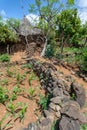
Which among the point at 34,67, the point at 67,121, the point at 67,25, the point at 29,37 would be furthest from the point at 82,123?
the point at 29,37

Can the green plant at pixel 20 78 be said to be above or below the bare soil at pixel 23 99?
above

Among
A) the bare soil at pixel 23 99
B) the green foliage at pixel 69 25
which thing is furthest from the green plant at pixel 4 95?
the green foliage at pixel 69 25

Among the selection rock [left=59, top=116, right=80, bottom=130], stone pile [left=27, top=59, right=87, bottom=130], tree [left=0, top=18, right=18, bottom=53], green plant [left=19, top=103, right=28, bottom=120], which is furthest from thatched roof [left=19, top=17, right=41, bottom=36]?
rock [left=59, top=116, right=80, bottom=130]

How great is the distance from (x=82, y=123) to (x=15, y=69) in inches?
180

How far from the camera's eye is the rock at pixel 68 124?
180 inches

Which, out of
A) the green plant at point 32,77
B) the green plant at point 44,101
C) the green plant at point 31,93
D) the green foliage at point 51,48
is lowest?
the green plant at point 44,101

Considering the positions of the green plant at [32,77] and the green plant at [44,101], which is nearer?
the green plant at [44,101]

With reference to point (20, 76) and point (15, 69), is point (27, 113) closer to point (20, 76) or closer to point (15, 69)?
point (20, 76)

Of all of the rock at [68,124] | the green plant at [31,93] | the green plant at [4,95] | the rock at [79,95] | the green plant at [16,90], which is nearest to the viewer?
the rock at [68,124]

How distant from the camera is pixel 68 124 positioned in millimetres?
4648

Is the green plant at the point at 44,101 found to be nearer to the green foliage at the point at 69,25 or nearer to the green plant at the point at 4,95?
the green plant at the point at 4,95

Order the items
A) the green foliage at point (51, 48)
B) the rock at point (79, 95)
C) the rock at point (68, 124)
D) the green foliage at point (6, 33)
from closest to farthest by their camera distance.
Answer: the rock at point (68, 124) < the rock at point (79, 95) < the green foliage at point (51, 48) < the green foliage at point (6, 33)

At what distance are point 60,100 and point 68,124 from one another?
4.09 feet

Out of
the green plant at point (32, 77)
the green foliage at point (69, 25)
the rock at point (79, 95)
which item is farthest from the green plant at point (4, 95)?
the green foliage at point (69, 25)
